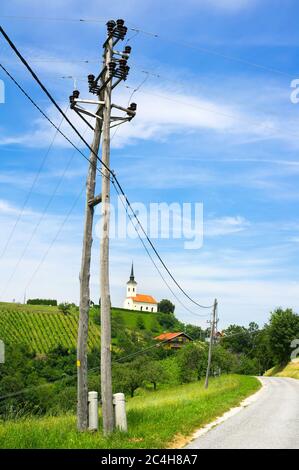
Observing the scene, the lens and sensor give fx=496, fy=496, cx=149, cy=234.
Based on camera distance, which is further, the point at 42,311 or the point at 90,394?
the point at 42,311

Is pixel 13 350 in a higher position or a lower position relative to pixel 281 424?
lower

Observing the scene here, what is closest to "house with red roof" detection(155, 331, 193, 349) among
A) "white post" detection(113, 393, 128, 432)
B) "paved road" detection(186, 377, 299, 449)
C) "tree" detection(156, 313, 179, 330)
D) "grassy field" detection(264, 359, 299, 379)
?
"tree" detection(156, 313, 179, 330)

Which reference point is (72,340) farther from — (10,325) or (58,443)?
(58,443)

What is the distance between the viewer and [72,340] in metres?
117

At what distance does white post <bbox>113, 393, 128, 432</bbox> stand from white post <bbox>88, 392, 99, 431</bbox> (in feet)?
1.83

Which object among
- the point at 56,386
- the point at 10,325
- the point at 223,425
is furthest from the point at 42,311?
the point at 223,425

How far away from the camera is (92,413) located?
41.3 ft

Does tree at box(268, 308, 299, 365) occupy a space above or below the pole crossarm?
below

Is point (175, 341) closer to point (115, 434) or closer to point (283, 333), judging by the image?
point (283, 333)

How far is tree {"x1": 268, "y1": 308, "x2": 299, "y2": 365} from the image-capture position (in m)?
84.6

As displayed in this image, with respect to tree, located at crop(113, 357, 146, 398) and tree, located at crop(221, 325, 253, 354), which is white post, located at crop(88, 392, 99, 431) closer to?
tree, located at crop(113, 357, 146, 398)

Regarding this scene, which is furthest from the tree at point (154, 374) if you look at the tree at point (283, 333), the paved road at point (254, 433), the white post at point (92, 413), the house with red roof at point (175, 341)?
the white post at point (92, 413)

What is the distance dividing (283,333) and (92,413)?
256ft
